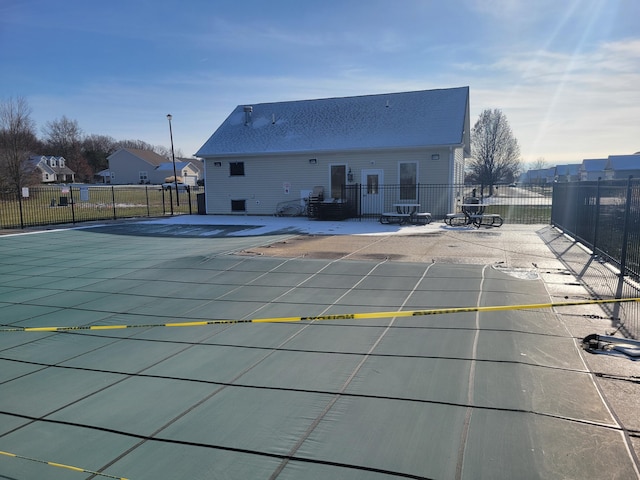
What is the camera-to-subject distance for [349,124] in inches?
775

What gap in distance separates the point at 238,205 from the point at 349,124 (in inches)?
250

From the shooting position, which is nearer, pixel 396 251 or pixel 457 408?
A: pixel 457 408

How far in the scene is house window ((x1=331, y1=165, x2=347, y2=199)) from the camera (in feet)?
60.8

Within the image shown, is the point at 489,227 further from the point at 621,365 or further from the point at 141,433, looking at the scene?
the point at 141,433

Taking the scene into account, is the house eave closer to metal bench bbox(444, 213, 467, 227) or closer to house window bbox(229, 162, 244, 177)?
house window bbox(229, 162, 244, 177)

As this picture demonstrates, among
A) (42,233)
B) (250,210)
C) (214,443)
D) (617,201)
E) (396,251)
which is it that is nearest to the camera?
(214,443)

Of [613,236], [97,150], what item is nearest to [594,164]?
[613,236]

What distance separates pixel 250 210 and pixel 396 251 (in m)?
11.7

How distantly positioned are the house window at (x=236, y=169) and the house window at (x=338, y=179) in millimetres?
4484

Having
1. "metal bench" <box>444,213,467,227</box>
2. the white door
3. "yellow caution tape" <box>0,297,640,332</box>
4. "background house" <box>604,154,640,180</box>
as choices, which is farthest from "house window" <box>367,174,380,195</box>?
"background house" <box>604,154,640,180</box>

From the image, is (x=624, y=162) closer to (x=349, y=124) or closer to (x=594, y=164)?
(x=594, y=164)

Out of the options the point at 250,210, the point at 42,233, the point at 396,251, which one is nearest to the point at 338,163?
the point at 250,210

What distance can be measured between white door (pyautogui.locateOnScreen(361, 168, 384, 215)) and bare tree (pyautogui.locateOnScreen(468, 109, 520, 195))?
3060 centimetres

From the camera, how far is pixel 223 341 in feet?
15.7
